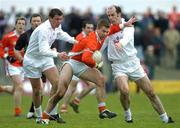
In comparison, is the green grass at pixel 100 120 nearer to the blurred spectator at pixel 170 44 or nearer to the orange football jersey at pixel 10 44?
the orange football jersey at pixel 10 44

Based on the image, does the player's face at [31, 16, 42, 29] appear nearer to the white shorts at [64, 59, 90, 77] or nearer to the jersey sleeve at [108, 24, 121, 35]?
the white shorts at [64, 59, 90, 77]

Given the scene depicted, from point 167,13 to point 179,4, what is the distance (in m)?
0.77

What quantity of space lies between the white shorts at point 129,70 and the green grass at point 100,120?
3.76 ft

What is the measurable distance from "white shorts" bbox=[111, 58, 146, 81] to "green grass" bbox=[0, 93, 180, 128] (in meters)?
1.15

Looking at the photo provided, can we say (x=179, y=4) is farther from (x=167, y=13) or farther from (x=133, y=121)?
(x=133, y=121)

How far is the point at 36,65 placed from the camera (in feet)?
60.9

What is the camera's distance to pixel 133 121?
19.1 metres

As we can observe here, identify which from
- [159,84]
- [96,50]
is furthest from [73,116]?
[159,84]

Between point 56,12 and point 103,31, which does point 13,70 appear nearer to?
point 103,31

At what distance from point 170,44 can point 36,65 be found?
61.9 ft

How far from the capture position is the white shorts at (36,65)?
60.9ft

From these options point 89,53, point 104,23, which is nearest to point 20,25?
point 104,23

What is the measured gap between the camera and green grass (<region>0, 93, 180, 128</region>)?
711 inches

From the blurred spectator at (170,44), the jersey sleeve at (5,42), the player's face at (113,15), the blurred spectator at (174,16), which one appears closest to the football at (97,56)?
the player's face at (113,15)
